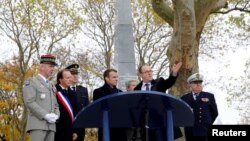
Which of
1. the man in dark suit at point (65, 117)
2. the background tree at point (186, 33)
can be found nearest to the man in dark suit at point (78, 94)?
the man in dark suit at point (65, 117)

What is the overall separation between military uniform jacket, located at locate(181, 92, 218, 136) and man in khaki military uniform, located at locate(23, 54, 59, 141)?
217cm

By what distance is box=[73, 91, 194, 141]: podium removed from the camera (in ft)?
12.6

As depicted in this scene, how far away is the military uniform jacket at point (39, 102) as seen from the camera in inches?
222

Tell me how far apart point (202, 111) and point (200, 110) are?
1.8 inches

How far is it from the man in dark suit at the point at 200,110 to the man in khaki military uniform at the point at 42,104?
2.15 metres

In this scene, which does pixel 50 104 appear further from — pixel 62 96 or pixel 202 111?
pixel 202 111

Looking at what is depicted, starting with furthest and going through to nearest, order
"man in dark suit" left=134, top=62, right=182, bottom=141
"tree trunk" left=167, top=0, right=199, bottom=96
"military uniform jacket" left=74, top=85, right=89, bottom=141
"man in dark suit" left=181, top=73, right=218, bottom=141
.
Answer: "tree trunk" left=167, top=0, right=199, bottom=96 → "man in dark suit" left=181, top=73, right=218, bottom=141 → "military uniform jacket" left=74, top=85, right=89, bottom=141 → "man in dark suit" left=134, top=62, right=182, bottom=141

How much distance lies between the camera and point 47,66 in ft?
19.1

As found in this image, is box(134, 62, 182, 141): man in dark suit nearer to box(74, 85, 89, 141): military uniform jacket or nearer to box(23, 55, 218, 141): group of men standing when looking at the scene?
box(23, 55, 218, 141): group of men standing

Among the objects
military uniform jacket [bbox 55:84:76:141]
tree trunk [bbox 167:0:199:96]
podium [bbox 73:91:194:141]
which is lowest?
military uniform jacket [bbox 55:84:76:141]

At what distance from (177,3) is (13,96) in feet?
69.7

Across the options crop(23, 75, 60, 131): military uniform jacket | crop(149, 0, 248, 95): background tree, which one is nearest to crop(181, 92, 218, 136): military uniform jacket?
crop(23, 75, 60, 131): military uniform jacket

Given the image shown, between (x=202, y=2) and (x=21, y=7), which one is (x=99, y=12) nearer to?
(x=21, y=7)

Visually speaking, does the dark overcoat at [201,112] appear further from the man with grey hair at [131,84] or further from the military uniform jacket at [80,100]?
the military uniform jacket at [80,100]
